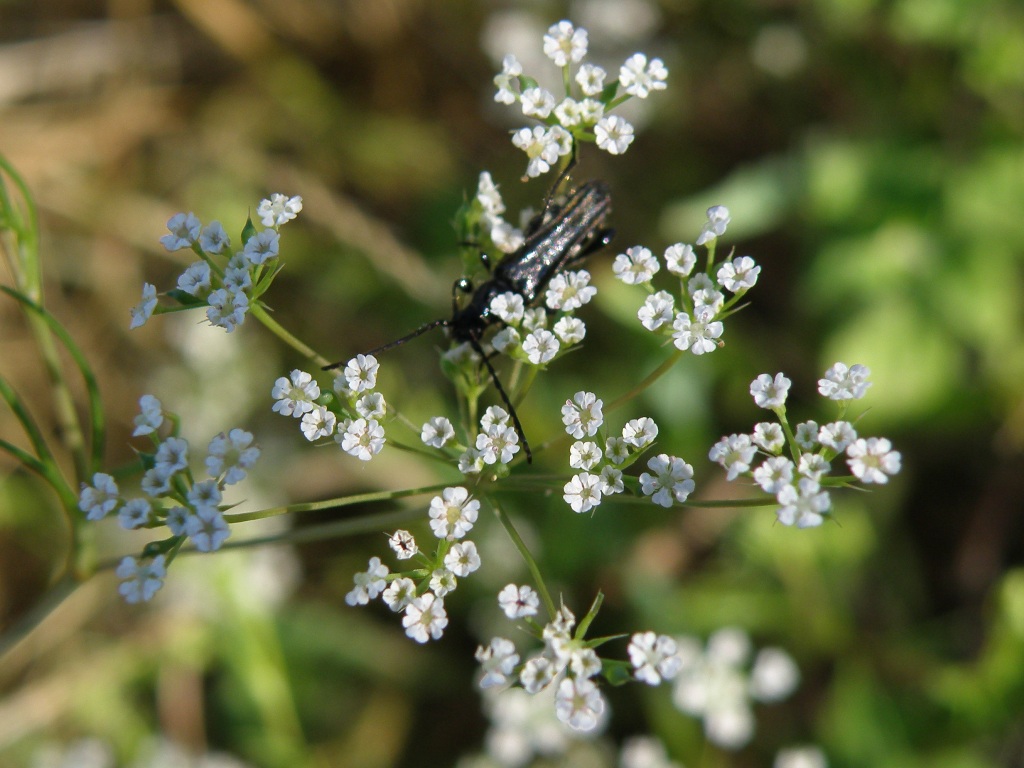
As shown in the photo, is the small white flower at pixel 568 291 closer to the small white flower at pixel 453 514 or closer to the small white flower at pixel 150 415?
the small white flower at pixel 453 514

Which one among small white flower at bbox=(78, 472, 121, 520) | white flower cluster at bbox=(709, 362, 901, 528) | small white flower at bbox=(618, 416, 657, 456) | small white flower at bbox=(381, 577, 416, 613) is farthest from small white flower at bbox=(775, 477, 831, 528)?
small white flower at bbox=(78, 472, 121, 520)

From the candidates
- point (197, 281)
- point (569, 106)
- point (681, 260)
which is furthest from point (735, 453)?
point (197, 281)

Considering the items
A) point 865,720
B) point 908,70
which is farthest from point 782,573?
point 908,70

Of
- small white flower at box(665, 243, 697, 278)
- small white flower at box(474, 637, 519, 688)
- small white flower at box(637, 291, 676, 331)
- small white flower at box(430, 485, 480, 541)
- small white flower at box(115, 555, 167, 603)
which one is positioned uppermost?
small white flower at box(665, 243, 697, 278)

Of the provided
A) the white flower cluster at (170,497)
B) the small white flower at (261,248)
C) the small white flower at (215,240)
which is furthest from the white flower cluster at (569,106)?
the white flower cluster at (170,497)

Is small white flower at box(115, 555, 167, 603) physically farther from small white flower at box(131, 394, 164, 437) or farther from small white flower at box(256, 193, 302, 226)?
small white flower at box(256, 193, 302, 226)

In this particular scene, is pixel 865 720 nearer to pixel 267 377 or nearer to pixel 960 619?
pixel 960 619
